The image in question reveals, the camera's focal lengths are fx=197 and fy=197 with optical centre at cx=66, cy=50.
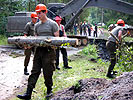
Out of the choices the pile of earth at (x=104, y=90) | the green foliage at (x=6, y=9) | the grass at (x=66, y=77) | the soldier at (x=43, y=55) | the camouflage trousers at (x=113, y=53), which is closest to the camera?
the pile of earth at (x=104, y=90)

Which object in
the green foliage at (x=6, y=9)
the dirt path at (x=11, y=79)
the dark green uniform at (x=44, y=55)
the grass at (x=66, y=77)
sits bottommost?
the dirt path at (x=11, y=79)

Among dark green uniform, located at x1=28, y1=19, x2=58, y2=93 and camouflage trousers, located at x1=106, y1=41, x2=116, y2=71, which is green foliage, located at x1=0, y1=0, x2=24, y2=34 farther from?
dark green uniform, located at x1=28, y1=19, x2=58, y2=93

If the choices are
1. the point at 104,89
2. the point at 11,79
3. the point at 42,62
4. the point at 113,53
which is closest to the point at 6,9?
the point at 11,79

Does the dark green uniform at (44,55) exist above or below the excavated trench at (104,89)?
above

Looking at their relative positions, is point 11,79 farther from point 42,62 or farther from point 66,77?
point 42,62

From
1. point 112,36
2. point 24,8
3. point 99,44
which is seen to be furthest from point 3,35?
point 112,36

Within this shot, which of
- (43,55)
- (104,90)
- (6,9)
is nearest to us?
(104,90)

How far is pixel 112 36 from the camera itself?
6.40 m

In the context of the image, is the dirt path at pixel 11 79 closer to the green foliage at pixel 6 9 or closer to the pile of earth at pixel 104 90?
the pile of earth at pixel 104 90

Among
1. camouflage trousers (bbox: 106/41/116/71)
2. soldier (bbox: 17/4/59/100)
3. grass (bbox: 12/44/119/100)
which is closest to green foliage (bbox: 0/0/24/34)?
grass (bbox: 12/44/119/100)

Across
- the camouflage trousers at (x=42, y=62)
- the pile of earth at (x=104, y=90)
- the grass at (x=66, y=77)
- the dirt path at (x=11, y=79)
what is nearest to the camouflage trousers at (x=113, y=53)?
the grass at (x=66, y=77)

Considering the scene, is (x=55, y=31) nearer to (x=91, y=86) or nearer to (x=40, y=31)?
(x=40, y=31)

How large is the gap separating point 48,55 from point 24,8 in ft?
65.5

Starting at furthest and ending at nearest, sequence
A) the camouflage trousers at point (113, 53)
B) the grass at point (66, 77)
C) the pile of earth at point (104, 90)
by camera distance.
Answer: the camouflage trousers at point (113, 53), the grass at point (66, 77), the pile of earth at point (104, 90)
